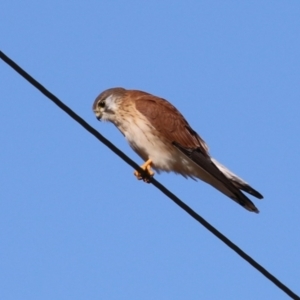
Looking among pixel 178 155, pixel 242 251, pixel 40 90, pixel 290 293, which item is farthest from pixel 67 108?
pixel 178 155

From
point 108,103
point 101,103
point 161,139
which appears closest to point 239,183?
point 161,139

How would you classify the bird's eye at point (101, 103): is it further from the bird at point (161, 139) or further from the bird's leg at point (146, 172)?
the bird's leg at point (146, 172)

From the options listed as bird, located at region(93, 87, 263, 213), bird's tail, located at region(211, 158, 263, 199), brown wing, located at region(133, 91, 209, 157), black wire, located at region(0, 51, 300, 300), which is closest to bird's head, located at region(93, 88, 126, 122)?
bird, located at region(93, 87, 263, 213)

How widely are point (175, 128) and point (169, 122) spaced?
0.25 feet

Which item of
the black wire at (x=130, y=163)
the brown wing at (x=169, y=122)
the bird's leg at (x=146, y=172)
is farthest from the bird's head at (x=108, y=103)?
the black wire at (x=130, y=163)

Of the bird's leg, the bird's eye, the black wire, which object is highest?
the bird's eye

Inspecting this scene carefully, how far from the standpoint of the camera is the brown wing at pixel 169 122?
691cm

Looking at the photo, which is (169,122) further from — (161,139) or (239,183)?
(239,183)

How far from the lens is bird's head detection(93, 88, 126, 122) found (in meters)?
7.18

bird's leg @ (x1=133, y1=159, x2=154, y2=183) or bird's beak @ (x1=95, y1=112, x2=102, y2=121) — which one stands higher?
bird's beak @ (x1=95, y1=112, x2=102, y2=121)

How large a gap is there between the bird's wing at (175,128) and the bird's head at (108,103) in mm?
195

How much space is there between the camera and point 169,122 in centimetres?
702

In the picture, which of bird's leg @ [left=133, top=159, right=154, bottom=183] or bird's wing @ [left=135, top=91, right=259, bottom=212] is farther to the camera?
bird's wing @ [left=135, top=91, right=259, bottom=212]

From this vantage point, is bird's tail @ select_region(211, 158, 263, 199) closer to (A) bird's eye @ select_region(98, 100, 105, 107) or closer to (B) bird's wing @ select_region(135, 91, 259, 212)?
(B) bird's wing @ select_region(135, 91, 259, 212)
